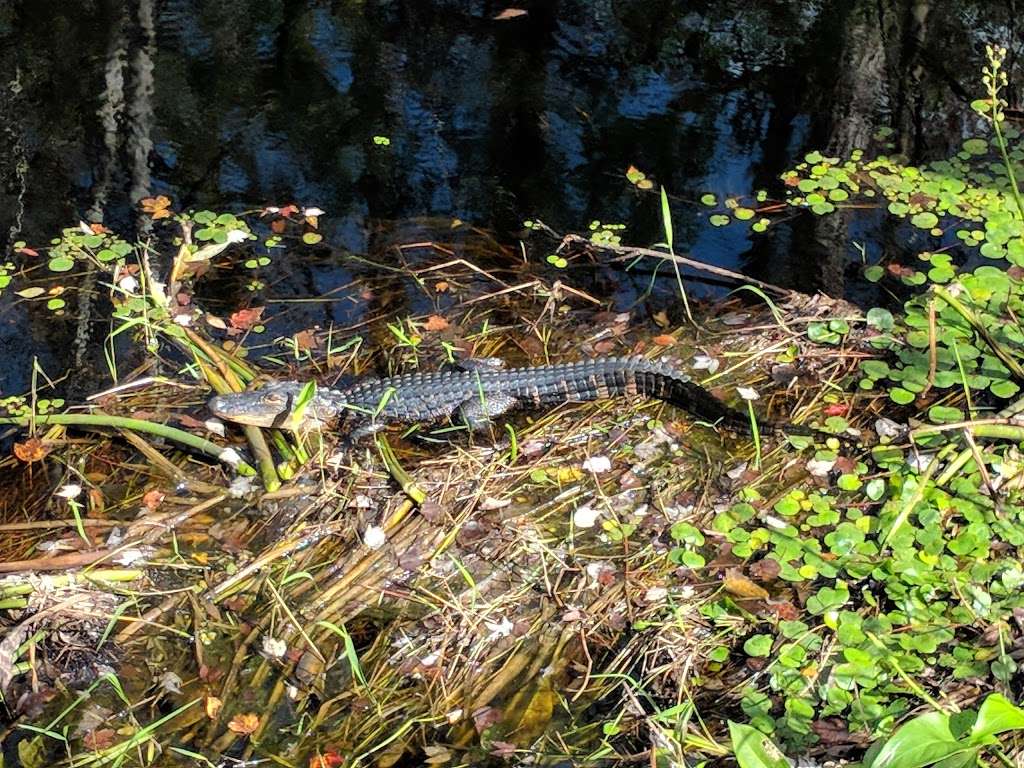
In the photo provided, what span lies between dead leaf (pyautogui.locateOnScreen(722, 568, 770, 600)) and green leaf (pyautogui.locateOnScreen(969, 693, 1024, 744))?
1.50 m

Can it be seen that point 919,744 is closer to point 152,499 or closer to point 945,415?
point 945,415

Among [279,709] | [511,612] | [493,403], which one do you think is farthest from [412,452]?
[279,709]

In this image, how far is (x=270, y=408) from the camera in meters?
4.20

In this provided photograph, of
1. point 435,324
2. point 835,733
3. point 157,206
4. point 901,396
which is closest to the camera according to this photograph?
point 835,733

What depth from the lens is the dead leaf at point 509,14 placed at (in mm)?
7699

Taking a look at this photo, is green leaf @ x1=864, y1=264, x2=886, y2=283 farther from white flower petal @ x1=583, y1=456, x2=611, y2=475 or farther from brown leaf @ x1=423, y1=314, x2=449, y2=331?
brown leaf @ x1=423, y1=314, x2=449, y2=331

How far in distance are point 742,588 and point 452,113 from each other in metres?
4.44

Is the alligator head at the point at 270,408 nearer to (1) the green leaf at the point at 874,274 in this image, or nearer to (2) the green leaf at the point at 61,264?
(2) the green leaf at the point at 61,264

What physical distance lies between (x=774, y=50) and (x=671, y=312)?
10.3ft

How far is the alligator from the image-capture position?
4191 millimetres

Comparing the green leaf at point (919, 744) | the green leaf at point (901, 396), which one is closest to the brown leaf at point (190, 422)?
the green leaf at point (901, 396)

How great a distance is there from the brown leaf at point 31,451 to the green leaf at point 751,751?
11.0ft

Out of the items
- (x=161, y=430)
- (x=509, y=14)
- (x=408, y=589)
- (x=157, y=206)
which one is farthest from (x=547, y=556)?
(x=509, y=14)

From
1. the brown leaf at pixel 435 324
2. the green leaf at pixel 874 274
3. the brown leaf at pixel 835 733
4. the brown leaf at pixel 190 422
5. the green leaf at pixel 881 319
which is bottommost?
the brown leaf at pixel 190 422
